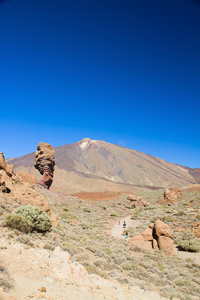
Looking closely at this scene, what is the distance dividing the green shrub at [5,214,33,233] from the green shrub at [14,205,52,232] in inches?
25.0

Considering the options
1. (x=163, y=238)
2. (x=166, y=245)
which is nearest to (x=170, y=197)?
(x=163, y=238)

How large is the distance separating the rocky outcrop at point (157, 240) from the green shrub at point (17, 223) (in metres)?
9.07

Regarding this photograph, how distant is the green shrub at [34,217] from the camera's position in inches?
401

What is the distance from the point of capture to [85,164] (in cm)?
14275

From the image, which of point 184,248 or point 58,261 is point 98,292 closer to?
point 58,261

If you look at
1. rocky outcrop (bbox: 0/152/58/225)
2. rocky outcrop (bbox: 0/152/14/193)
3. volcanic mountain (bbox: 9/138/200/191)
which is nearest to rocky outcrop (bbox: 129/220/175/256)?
rocky outcrop (bbox: 0/152/58/225)

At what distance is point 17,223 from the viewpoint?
9.02 meters

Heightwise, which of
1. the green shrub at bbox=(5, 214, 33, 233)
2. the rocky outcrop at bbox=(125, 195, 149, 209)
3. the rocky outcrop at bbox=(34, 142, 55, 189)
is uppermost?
the rocky outcrop at bbox=(34, 142, 55, 189)

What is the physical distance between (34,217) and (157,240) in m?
9.82

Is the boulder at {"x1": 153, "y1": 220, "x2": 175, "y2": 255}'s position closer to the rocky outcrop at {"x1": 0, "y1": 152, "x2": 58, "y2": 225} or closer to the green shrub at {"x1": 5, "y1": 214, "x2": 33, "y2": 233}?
the rocky outcrop at {"x1": 0, "y1": 152, "x2": 58, "y2": 225}

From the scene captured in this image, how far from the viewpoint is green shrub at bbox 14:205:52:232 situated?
401 inches

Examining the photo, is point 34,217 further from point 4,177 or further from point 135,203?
point 135,203

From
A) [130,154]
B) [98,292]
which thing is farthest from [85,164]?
[98,292]

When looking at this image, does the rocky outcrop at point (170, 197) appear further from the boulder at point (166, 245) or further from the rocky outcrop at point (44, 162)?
the boulder at point (166, 245)
